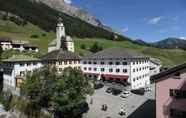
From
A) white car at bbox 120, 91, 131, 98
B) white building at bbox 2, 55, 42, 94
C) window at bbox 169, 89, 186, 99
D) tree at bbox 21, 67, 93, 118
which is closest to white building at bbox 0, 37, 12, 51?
white building at bbox 2, 55, 42, 94

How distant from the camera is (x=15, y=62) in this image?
2734 inches

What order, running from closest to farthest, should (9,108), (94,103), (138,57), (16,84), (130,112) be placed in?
(130,112), (94,103), (9,108), (16,84), (138,57)

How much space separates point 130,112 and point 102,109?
6.31 m

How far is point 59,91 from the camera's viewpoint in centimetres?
4450

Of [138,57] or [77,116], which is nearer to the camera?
[77,116]

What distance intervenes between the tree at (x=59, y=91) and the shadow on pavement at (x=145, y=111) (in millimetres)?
10309

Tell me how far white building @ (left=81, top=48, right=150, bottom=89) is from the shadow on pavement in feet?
61.3

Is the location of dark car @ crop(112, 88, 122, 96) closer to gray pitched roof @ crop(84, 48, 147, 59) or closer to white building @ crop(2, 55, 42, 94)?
gray pitched roof @ crop(84, 48, 147, 59)

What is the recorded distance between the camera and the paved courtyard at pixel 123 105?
4759cm

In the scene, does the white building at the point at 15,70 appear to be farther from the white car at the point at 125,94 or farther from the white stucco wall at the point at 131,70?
→ the white car at the point at 125,94

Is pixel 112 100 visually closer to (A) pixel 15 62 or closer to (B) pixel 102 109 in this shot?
(B) pixel 102 109

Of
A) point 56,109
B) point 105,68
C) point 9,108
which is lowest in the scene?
point 9,108

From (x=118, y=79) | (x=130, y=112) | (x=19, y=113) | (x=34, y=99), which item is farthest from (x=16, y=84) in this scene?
(x=130, y=112)

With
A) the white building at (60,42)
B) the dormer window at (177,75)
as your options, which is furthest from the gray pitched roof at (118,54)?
the dormer window at (177,75)
